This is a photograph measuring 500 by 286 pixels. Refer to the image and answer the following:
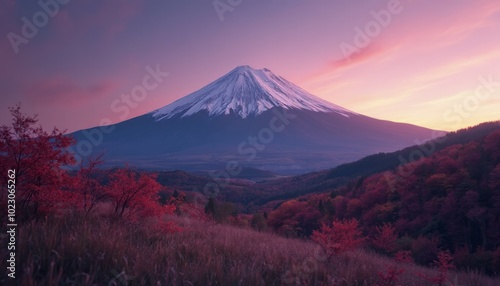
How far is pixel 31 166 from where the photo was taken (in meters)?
4.64

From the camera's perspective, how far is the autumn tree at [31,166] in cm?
457

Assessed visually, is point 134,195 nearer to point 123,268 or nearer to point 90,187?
point 90,187

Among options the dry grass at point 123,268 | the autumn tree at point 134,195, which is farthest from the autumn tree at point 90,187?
the dry grass at point 123,268

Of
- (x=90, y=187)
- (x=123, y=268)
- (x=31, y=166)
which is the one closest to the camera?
(x=123, y=268)

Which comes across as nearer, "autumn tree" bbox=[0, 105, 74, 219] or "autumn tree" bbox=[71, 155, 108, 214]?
"autumn tree" bbox=[0, 105, 74, 219]

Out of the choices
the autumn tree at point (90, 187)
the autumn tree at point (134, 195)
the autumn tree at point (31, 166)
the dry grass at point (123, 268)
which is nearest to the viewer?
the dry grass at point (123, 268)

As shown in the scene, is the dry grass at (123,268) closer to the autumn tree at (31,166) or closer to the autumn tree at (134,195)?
the autumn tree at (31,166)

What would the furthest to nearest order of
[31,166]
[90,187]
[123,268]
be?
[90,187], [31,166], [123,268]

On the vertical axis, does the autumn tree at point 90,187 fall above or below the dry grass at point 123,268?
above

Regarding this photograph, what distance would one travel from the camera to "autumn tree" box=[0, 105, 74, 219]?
457 centimetres

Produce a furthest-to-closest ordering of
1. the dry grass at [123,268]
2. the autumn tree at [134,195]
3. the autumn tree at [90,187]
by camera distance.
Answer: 1. the autumn tree at [134,195]
2. the autumn tree at [90,187]
3. the dry grass at [123,268]

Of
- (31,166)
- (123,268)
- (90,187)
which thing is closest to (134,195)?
(90,187)

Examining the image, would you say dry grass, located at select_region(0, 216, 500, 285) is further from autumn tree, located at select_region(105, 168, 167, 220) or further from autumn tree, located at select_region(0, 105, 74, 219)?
autumn tree, located at select_region(105, 168, 167, 220)

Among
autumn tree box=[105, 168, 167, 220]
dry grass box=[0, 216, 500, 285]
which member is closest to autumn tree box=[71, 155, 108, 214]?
autumn tree box=[105, 168, 167, 220]
